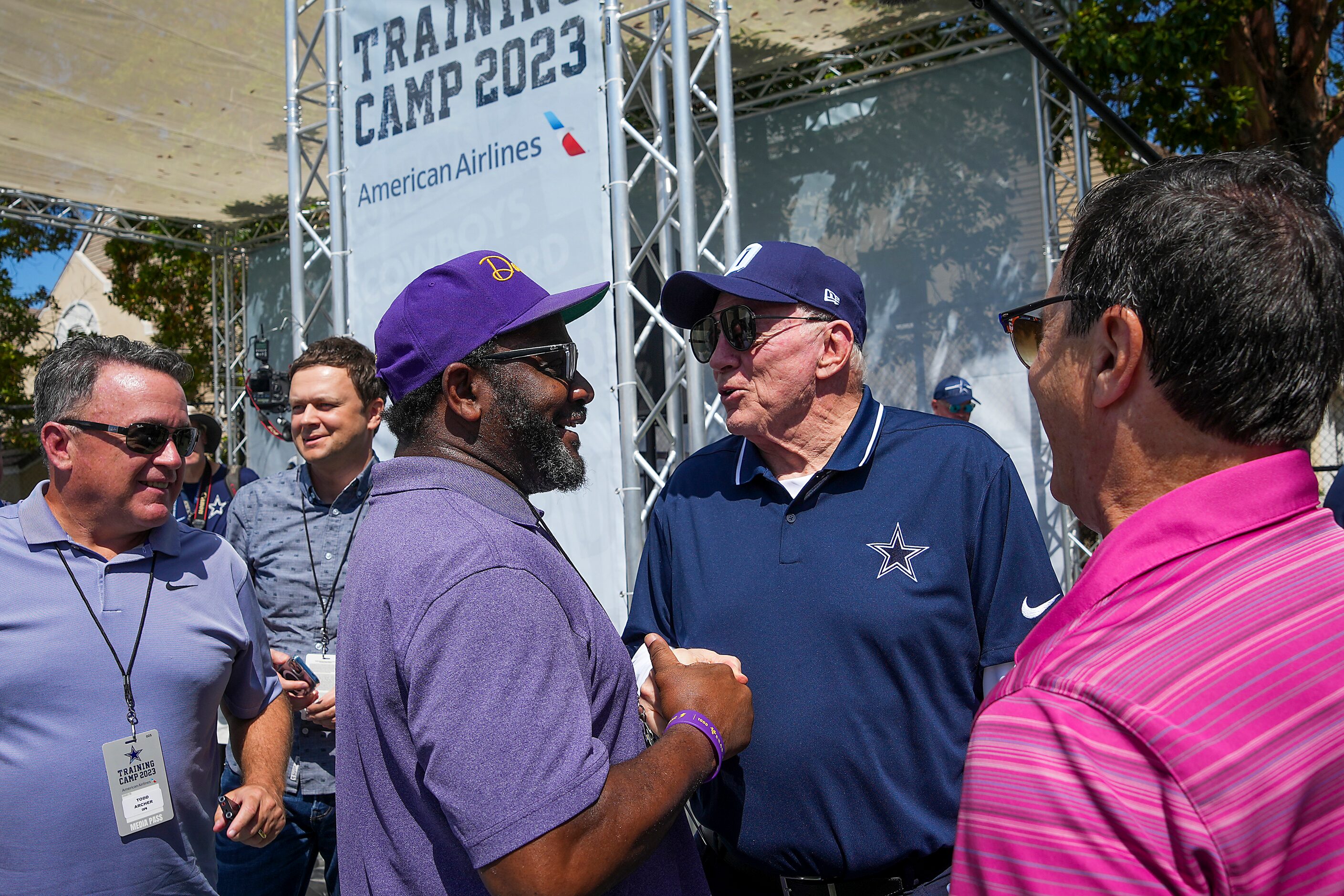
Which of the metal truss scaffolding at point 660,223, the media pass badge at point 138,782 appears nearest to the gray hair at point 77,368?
the media pass badge at point 138,782

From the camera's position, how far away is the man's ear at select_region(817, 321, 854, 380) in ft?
6.85

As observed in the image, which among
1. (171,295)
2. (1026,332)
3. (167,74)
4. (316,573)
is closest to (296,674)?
(316,573)

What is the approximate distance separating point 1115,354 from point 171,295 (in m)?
15.5

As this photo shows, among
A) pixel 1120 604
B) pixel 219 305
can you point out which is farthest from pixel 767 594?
pixel 219 305

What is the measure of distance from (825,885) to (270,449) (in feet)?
37.1

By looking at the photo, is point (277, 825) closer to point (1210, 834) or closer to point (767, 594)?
point (767, 594)

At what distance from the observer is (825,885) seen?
1.70 m

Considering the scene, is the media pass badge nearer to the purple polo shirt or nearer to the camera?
the purple polo shirt

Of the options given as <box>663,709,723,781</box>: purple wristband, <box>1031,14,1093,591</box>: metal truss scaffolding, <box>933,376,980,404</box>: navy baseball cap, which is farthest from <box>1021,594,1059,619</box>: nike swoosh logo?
<box>933,376,980,404</box>: navy baseball cap

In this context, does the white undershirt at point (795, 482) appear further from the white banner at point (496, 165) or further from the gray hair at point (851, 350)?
the white banner at point (496, 165)

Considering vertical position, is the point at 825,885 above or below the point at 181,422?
below

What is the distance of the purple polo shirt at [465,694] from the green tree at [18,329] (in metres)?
14.3

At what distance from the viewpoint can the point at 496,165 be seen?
4.64 metres

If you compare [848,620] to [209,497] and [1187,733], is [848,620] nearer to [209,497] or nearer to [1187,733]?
[1187,733]
